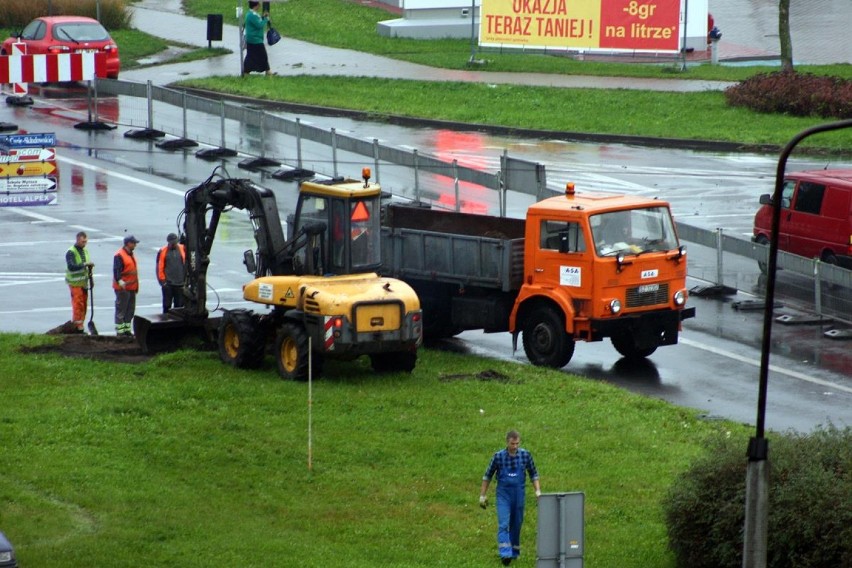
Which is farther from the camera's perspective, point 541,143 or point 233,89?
point 233,89

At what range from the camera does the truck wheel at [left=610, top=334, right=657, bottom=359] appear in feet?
76.6

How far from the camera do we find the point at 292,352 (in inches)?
834

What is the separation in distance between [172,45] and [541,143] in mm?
16835

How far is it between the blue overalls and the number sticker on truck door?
7.72 metres

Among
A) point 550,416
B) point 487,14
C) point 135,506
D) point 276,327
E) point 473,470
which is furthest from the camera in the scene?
point 487,14

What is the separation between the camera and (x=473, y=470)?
17719mm

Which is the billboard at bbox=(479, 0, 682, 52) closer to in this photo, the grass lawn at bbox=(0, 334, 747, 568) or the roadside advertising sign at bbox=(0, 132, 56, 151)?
the roadside advertising sign at bbox=(0, 132, 56, 151)

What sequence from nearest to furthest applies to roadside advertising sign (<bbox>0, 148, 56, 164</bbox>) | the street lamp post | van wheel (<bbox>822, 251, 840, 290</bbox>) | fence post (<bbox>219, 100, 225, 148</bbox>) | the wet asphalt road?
1. the street lamp post
2. the wet asphalt road
3. roadside advertising sign (<bbox>0, 148, 56, 164</bbox>)
4. van wheel (<bbox>822, 251, 840, 290</bbox>)
5. fence post (<bbox>219, 100, 225, 148</bbox>)

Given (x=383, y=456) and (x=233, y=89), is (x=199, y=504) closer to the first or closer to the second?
(x=383, y=456)

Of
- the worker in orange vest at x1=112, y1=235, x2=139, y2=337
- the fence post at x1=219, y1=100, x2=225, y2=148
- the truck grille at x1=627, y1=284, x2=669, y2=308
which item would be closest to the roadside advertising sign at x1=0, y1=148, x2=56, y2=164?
the worker in orange vest at x1=112, y1=235, x2=139, y2=337

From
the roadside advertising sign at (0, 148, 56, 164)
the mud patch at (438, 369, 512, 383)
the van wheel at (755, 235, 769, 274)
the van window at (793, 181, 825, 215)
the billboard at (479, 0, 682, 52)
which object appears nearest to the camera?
the mud patch at (438, 369, 512, 383)

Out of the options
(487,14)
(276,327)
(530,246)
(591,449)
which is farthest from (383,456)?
(487,14)

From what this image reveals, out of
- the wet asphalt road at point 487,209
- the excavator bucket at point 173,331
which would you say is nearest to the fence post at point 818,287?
the wet asphalt road at point 487,209

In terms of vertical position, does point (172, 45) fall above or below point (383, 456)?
above
